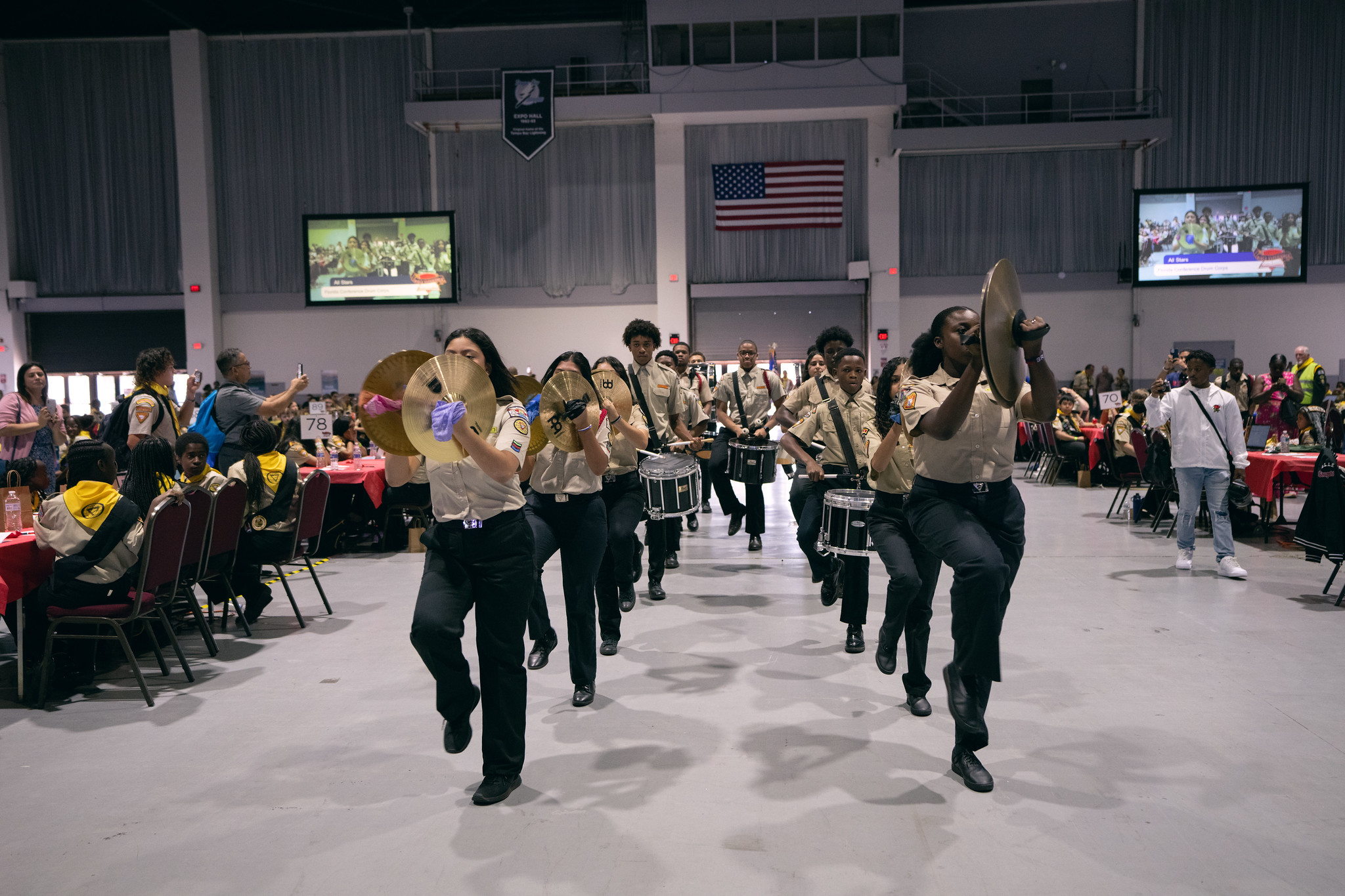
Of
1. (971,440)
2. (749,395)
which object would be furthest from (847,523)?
(749,395)

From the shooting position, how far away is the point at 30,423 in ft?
24.1

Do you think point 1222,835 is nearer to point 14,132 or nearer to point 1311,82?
point 1311,82

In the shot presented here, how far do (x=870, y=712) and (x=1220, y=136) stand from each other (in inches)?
791

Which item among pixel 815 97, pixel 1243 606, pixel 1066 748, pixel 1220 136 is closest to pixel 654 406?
pixel 1066 748

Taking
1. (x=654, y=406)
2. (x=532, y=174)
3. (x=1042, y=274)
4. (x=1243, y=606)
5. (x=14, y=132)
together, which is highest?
(x=14, y=132)

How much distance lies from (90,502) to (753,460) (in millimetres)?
4584

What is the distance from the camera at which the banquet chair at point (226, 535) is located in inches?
210

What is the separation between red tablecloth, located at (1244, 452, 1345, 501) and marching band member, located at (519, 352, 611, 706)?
259 inches

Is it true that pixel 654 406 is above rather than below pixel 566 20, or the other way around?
below

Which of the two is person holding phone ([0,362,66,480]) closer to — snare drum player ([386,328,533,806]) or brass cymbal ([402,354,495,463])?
snare drum player ([386,328,533,806])

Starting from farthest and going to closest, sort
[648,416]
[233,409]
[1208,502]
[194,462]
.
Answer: [1208,502] → [648,416] → [233,409] → [194,462]

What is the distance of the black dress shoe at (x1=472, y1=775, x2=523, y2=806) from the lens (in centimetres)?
323

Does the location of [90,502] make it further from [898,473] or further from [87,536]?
[898,473]

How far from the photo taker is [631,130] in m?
19.7
